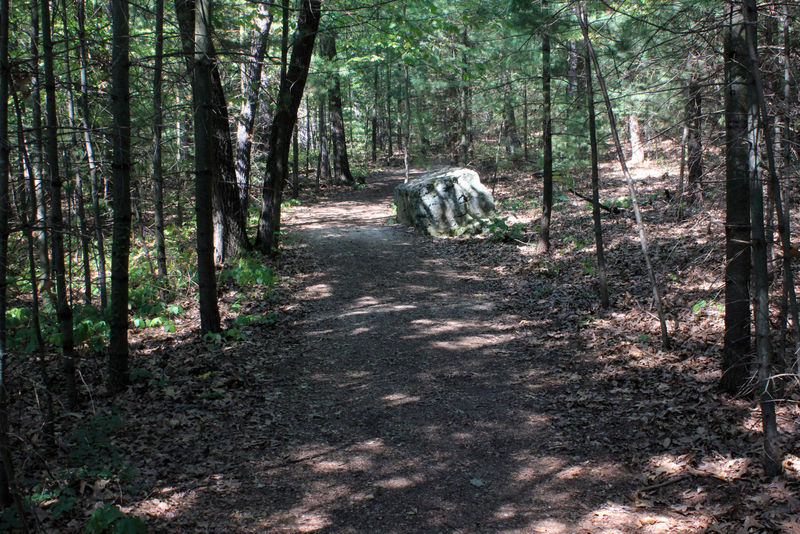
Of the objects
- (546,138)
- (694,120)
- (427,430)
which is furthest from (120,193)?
(546,138)

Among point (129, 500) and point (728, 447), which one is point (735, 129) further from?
point (129, 500)

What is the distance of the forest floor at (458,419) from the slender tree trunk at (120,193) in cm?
42

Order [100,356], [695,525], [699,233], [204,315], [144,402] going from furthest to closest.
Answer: [699,233], [204,315], [100,356], [144,402], [695,525]

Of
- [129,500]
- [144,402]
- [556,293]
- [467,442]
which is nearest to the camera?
[129,500]

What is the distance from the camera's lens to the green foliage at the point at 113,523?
3.63 meters

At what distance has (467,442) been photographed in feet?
17.9

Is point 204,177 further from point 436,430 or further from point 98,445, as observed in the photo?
point 436,430

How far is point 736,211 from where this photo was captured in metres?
4.94

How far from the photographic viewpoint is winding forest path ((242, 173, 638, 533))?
172 inches

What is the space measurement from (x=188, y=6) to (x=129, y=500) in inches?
264

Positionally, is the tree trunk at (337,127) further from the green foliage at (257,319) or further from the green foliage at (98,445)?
the green foliage at (98,445)

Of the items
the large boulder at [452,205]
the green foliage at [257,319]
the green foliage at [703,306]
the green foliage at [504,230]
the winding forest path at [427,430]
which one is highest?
the large boulder at [452,205]

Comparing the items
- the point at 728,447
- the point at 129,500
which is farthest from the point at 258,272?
the point at 728,447

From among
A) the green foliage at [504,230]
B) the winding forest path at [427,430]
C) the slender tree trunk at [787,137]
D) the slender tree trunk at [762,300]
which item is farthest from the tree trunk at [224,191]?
the slender tree trunk at [762,300]
